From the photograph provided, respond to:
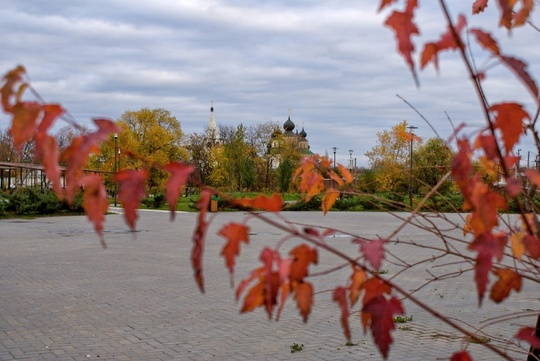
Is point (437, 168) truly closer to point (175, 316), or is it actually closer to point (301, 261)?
point (301, 261)

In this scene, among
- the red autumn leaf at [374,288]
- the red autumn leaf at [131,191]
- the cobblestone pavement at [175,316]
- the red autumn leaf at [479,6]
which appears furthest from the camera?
the cobblestone pavement at [175,316]

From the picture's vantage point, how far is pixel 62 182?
1176mm

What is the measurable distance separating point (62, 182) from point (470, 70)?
74 centimetres

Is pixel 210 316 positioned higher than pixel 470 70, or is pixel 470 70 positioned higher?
pixel 470 70

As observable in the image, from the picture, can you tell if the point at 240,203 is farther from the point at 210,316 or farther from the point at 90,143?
Answer: the point at 210,316

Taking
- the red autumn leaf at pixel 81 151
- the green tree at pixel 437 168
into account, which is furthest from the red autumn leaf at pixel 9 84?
the green tree at pixel 437 168

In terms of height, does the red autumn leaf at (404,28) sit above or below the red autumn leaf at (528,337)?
above

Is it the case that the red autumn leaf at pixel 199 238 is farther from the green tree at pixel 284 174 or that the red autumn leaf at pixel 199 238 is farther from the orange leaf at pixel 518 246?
the green tree at pixel 284 174

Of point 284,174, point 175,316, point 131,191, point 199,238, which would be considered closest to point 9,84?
point 131,191

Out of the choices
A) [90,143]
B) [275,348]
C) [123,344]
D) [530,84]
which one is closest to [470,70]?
[530,84]

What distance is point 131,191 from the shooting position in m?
1.10

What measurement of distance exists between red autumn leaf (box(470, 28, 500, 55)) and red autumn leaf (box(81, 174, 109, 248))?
2.50 feet

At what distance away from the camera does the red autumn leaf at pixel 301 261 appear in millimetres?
1335

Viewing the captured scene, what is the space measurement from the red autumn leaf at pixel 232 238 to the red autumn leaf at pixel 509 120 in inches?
19.7
